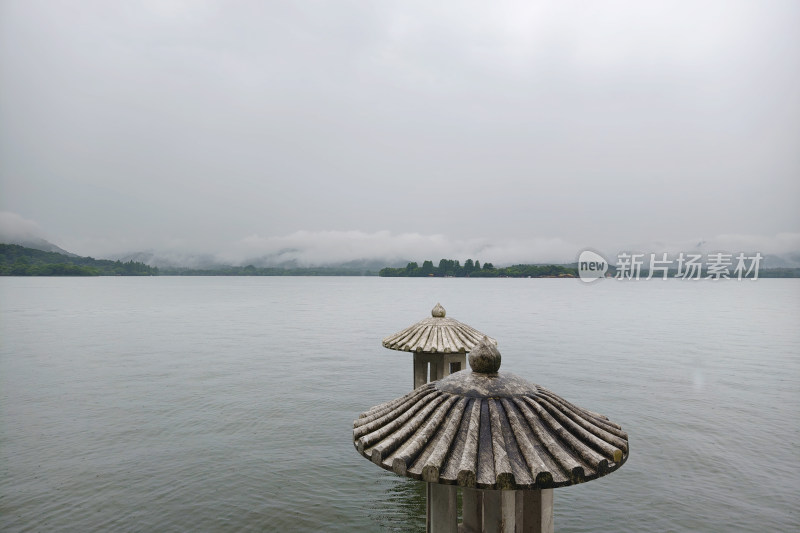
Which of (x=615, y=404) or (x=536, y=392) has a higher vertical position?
(x=536, y=392)

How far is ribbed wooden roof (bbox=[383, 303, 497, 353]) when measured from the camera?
1075 centimetres

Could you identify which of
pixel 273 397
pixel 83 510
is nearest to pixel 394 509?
pixel 83 510

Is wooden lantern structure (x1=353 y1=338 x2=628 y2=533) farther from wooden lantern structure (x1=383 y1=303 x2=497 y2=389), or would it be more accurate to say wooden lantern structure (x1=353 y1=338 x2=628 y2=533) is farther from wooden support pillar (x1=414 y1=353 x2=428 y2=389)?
wooden support pillar (x1=414 y1=353 x2=428 y2=389)

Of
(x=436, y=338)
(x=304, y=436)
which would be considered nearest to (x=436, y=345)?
(x=436, y=338)

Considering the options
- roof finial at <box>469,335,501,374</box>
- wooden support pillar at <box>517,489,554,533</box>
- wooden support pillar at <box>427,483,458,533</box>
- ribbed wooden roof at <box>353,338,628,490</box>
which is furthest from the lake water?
roof finial at <box>469,335,501,374</box>

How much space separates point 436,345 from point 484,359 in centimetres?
609

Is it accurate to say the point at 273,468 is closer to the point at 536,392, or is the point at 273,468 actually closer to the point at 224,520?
the point at 224,520

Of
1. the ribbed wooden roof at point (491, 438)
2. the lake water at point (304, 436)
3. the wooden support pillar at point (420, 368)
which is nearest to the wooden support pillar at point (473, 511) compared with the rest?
the ribbed wooden roof at point (491, 438)

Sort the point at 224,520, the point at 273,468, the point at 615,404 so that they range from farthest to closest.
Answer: the point at 615,404
the point at 273,468
the point at 224,520

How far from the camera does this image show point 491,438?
13.9 ft

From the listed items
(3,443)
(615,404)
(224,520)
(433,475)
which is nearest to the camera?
(433,475)

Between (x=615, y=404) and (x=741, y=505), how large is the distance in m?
9.45

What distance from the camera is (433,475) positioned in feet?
12.9

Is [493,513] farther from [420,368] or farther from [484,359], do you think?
[420,368]
